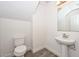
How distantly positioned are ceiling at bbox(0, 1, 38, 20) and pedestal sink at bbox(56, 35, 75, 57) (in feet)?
2.83

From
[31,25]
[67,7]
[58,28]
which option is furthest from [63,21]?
[31,25]

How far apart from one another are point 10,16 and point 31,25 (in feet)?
1.91

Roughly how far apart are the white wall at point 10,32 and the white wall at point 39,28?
0.14 m

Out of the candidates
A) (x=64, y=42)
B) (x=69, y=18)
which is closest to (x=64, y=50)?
(x=64, y=42)

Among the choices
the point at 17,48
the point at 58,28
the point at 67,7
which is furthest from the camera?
the point at 17,48

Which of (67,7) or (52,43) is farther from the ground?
(67,7)

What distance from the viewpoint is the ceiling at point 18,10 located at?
164 centimetres

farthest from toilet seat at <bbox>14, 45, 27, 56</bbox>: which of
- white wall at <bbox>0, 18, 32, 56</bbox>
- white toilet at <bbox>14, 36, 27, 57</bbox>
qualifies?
white wall at <bbox>0, 18, 32, 56</bbox>

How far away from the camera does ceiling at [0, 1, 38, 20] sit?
5.37 feet

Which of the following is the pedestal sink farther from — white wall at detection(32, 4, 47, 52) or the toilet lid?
the toilet lid

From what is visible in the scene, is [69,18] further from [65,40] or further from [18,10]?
[18,10]

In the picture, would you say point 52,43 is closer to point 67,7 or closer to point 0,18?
point 67,7

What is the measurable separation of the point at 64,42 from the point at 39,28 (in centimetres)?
63

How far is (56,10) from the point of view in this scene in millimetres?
1557
